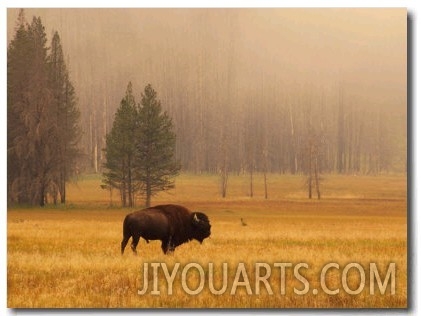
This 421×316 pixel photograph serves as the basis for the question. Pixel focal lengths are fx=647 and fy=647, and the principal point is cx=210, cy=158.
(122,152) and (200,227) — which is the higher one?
(122,152)

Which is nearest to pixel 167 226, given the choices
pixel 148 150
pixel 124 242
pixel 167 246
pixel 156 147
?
pixel 167 246

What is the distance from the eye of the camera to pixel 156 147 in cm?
1288

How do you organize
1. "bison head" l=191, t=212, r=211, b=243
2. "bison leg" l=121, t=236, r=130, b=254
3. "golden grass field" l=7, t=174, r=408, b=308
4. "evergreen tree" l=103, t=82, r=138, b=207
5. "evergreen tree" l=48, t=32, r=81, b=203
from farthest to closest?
"evergreen tree" l=48, t=32, r=81, b=203 < "evergreen tree" l=103, t=82, r=138, b=207 < "bison head" l=191, t=212, r=211, b=243 < "bison leg" l=121, t=236, r=130, b=254 < "golden grass field" l=7, t=174, r=408, b=308

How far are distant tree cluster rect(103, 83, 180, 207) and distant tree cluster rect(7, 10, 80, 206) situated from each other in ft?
2.88

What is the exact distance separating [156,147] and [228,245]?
8.22 ft

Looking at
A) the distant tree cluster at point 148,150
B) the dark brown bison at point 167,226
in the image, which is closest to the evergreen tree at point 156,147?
the distant tree cluster at point 148,150

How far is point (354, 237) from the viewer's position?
12.5 m

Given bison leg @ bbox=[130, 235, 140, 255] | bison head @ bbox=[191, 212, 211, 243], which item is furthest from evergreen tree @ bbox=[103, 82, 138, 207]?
bison head @ bbox=[191, 212, 211, 243]

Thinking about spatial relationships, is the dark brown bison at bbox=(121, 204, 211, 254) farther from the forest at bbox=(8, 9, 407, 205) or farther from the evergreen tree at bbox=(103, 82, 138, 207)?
the forest at bbox=(8, 9, 407, 205)

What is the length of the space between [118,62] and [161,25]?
118cm

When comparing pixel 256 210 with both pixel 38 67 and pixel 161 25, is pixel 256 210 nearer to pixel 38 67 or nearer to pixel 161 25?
pixel 161 25

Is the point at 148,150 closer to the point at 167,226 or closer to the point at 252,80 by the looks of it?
the point at 167,226

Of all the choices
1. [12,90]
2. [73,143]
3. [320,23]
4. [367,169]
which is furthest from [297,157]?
[12,90]

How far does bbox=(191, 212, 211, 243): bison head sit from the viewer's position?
39.8 feet
